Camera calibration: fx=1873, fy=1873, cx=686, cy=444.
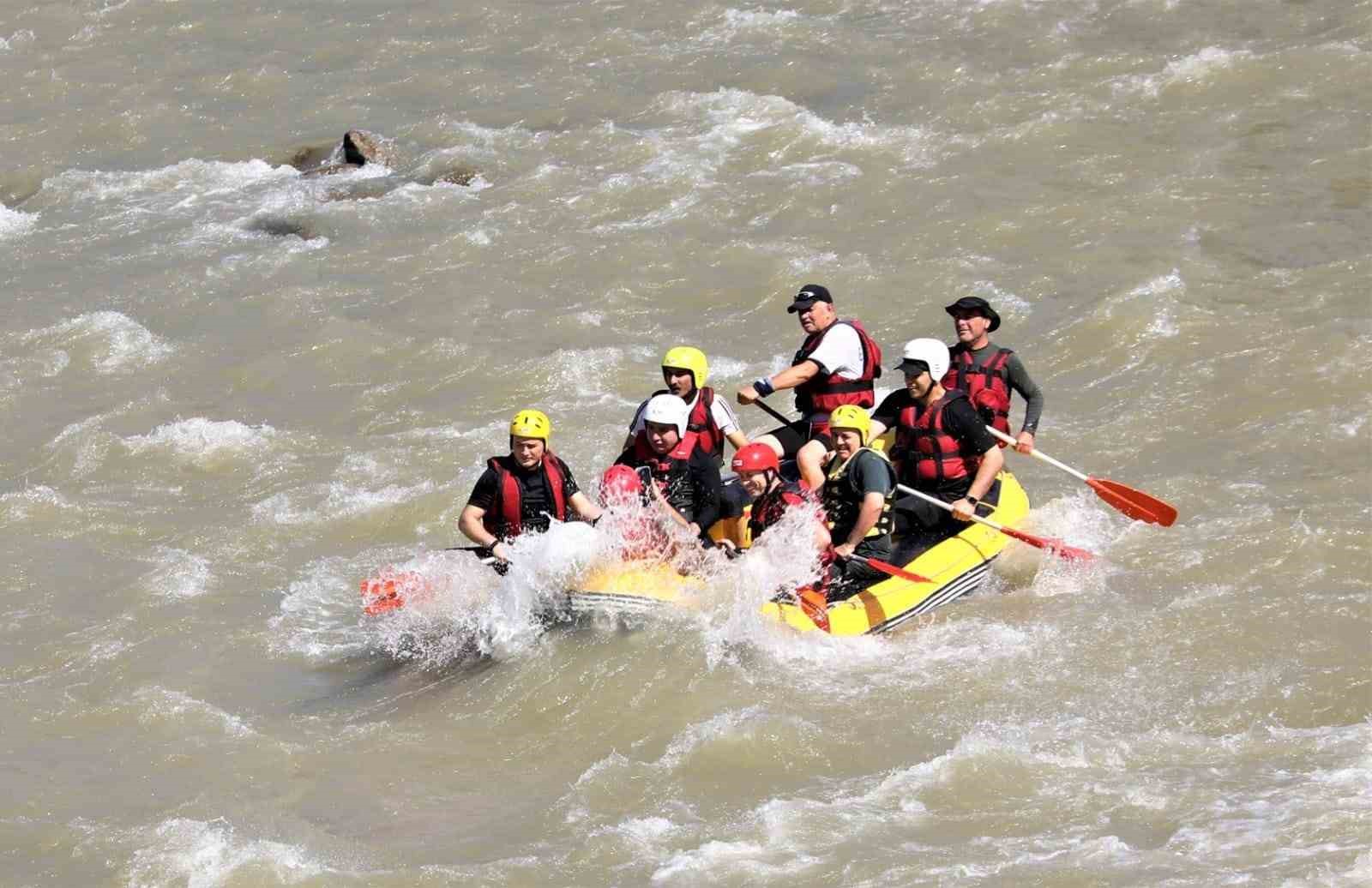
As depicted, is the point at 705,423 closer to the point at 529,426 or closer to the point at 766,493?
the point at 766,493

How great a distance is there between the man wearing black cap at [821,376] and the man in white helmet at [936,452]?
27 cm

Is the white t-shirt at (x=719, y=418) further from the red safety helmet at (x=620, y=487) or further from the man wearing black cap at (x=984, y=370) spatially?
the man wearing black cap at (x=984, y=370)

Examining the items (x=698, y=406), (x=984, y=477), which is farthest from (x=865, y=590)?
(x=698, y=406)

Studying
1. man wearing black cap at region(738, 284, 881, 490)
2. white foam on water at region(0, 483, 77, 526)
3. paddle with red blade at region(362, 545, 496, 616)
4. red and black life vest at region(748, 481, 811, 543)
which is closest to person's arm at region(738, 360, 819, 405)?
man wearing black cap at region(738, 284, 881, 490)

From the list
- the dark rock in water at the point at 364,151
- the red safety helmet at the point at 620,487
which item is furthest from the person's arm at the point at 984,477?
the dark rock in water at the point at 364,151

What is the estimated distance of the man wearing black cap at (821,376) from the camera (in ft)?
32.8

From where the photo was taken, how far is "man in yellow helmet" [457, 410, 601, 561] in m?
9.32

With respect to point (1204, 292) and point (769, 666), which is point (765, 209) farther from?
point (769, 666)

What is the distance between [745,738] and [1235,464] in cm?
455

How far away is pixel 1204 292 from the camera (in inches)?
535

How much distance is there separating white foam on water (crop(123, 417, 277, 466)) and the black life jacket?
4.83 m

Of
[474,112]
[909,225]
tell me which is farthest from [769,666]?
[474,112]

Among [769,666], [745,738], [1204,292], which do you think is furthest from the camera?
[1204,292]

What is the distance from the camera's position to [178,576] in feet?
35.8
